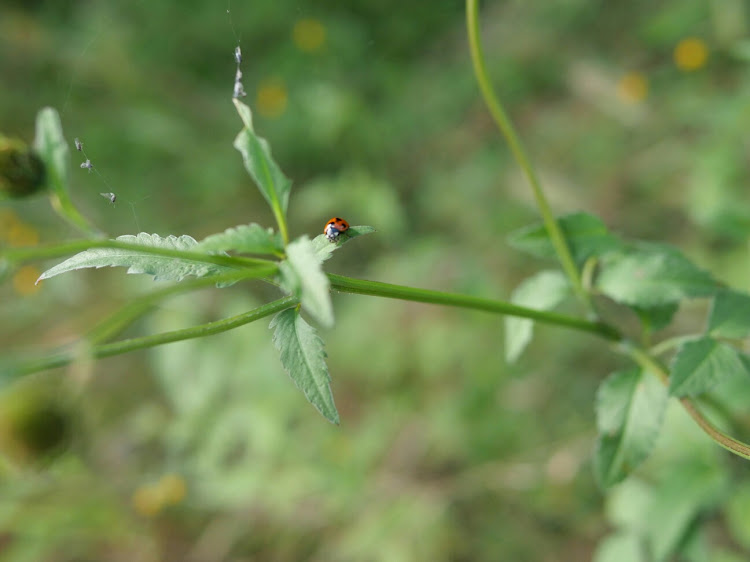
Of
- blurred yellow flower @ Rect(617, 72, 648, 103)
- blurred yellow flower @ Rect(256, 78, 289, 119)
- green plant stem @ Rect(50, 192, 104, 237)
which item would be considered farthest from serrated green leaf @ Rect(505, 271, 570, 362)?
blurred yellow flower @ Rect(256, 78, 289, 119)

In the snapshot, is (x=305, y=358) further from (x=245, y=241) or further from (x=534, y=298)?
(x=534, y=298)

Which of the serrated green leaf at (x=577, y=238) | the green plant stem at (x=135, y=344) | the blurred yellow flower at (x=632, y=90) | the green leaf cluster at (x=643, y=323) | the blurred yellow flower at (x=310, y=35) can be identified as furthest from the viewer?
the blurred yellow flower at (x=310, y=35)

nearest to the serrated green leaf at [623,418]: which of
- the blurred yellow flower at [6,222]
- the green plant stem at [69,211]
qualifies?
the green plant stem at [69,211]

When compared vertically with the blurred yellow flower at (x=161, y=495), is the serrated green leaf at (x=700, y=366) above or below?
below

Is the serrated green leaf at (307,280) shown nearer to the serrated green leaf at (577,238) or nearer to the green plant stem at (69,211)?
the green plant stem at (69,211)

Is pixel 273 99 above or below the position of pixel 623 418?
above

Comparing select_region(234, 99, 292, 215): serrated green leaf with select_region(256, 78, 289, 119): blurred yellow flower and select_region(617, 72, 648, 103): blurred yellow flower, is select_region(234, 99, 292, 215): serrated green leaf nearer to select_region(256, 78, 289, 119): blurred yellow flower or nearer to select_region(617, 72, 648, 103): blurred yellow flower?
select_region(617, 72, 648, 103): blurred yellow flower

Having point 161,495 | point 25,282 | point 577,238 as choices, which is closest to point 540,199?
point 577,238
